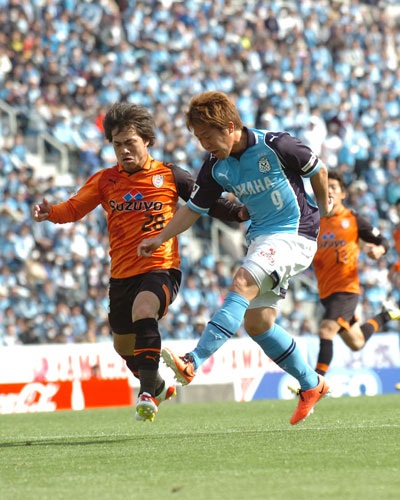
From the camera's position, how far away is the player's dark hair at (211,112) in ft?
24.0

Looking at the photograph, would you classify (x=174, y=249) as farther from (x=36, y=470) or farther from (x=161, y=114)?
(x=161, y=114)

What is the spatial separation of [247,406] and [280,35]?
55.9 feet

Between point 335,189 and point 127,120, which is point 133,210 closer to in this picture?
point 127,120

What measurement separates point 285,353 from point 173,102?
16.6 metres

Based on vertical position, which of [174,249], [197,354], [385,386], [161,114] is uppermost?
[161,114]

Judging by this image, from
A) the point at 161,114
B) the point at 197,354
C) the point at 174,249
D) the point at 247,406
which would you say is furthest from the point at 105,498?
the point at 161,114

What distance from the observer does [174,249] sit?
8656mm

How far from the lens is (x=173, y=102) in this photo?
78.9 ft

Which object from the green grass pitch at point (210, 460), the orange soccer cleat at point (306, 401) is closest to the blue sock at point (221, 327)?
the green grass pitch at point (210, 460)

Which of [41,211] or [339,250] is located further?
→ [339,250]

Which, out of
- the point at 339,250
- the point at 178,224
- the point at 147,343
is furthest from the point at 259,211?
the point at 339,250

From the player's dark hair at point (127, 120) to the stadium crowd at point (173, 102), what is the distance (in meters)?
9.92

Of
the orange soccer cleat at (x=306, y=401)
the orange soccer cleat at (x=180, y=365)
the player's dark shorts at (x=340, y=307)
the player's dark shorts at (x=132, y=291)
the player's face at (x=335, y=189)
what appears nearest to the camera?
the orange soccer cleat at (x=180, y=365)

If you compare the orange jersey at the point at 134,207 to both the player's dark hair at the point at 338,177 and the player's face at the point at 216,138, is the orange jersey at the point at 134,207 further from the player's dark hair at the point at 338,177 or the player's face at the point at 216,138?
the player's dark hair at the point at 338,177
